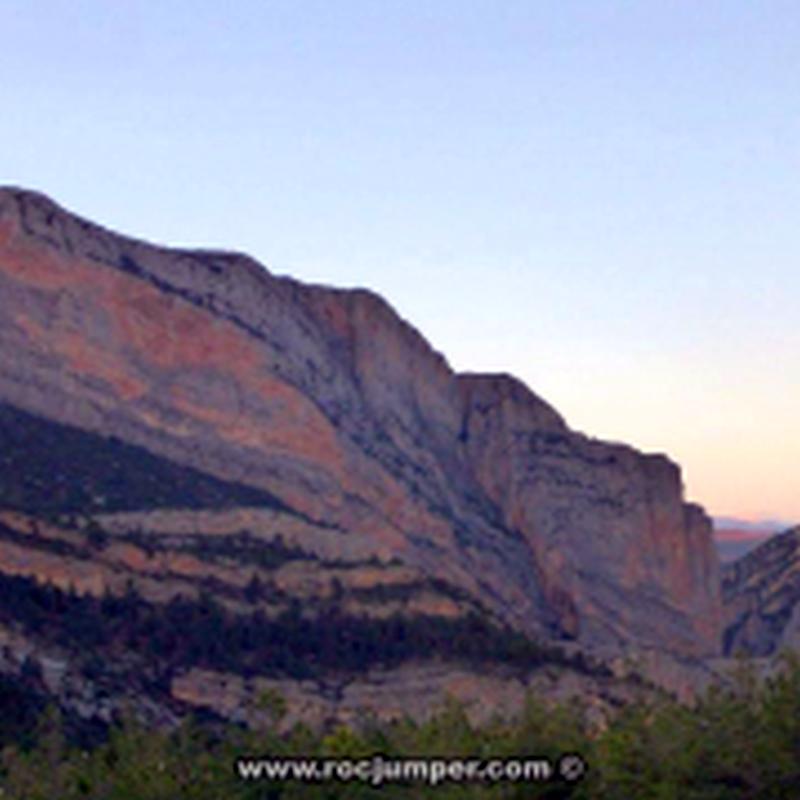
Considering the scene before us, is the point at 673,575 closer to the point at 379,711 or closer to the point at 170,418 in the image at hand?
the point at 170,418

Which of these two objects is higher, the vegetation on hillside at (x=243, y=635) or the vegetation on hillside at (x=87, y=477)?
the vegetation on hillside at (x=87, y=477)

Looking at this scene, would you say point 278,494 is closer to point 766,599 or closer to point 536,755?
point 766,599

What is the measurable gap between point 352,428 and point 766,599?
120ft

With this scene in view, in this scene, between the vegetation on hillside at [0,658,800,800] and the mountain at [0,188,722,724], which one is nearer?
the vegetation on hillside at [0,658,800,800]

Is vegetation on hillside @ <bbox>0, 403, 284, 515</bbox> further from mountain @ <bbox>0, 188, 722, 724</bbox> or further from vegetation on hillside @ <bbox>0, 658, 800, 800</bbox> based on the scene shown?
vegetation on hillside @ <bbox>0, 658, 800, 800</bbox>

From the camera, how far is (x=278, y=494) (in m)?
81.4

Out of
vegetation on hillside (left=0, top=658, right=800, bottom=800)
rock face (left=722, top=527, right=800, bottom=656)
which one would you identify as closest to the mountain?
rock face (left=722, top=527, right=800, bottom=656)

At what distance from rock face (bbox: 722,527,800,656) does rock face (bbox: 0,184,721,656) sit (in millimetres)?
2469

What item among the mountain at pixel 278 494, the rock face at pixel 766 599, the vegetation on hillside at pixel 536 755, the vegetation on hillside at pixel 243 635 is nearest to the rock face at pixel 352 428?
the mountain at pixel 278 494

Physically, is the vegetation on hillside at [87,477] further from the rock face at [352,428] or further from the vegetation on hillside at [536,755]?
the vegetation on hillside at [536,755]

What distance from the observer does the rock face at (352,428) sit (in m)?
80.7

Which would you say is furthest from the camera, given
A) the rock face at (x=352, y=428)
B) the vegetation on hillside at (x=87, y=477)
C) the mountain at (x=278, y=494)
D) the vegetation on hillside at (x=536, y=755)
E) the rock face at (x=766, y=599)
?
the rock face at (x=766, y=599)

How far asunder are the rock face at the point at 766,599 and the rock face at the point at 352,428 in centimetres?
247

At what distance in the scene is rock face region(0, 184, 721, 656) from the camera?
80.7m
